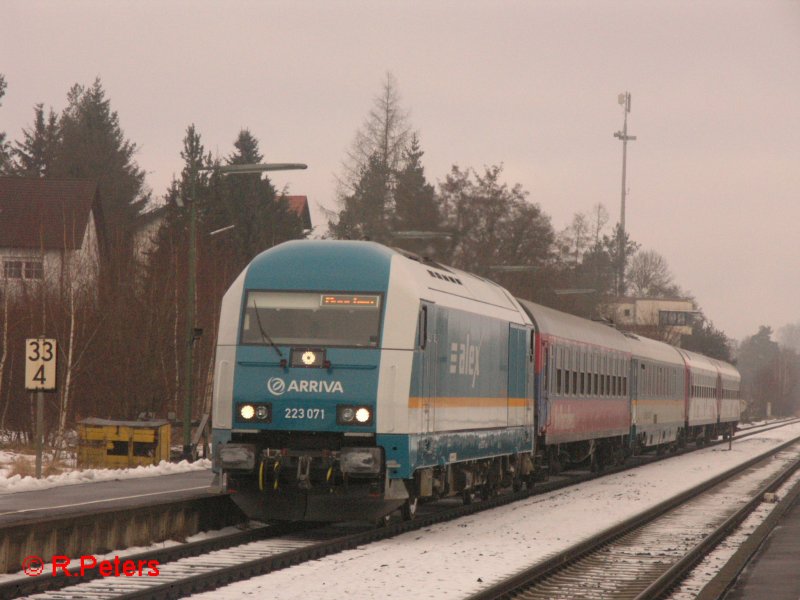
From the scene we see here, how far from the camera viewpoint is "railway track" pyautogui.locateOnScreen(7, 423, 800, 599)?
12.0m

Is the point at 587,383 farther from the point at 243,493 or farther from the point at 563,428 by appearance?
the point at 243,493

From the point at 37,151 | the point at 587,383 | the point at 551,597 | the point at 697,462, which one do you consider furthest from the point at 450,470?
the point at 37,151

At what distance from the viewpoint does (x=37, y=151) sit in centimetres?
9906

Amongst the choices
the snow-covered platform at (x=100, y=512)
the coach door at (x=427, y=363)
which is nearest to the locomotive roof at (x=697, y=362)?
the snow-covered platform at (x=100, y=512)

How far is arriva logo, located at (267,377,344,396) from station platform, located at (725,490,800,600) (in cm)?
490

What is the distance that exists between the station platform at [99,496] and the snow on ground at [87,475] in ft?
0.94

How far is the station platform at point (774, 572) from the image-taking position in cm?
1288

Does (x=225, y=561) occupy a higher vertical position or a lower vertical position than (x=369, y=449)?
lower

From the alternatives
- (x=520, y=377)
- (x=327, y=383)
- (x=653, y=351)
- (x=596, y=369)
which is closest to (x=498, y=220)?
(x=653, y=351)

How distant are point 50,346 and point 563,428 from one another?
10.1 meters

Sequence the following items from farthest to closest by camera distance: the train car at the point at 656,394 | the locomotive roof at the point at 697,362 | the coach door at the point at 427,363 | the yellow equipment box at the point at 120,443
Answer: the locomotive roof at the point at 697,362, the train car at the point at 656,394, the yellow equipment box at the point at 120,443, the coach door at the point at 427,363

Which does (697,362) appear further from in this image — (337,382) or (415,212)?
(337,382)

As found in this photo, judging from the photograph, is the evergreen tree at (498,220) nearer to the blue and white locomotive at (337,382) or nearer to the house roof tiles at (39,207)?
the house roof tiles at (39,207)

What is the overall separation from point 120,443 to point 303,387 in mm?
13619
